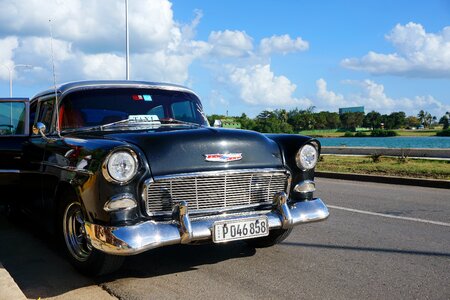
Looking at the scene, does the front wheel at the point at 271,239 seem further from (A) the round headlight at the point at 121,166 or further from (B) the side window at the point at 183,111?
(A) the round headlight at the point at 121,166

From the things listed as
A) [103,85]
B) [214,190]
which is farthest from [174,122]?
[214,190]

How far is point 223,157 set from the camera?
160 inches

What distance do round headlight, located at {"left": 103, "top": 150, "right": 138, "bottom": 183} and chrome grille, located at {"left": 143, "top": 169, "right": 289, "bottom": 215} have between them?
0.17 meters

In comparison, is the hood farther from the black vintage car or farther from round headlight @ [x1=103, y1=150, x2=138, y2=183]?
round headlight @ [x1=103, y1=150, x2=138, y2=183]

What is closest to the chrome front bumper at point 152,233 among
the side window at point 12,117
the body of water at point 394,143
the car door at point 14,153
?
the car door at point 14,153

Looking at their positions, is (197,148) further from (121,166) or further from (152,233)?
(152,233)

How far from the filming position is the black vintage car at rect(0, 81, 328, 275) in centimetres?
371

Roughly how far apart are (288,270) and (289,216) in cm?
50

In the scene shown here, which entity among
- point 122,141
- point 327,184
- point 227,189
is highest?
point 122,141

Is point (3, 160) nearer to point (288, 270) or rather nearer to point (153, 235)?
point (153, 235)

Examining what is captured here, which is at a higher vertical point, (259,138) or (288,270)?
(259,138)

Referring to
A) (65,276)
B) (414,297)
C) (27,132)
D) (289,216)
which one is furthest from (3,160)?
(414,297)

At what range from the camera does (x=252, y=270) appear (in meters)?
4.34

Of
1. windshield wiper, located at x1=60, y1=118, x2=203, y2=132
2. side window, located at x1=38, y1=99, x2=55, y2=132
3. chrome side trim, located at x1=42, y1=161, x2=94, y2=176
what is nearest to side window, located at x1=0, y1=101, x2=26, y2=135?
side window, located at x1=38, y1=99, x2=55, y2=132
